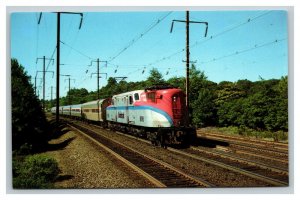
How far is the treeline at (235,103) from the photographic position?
24625 millimetres

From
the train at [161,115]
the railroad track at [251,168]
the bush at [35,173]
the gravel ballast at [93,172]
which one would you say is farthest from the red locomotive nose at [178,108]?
the bush at [35,173]

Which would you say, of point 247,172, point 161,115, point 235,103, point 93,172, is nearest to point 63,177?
point 93,172

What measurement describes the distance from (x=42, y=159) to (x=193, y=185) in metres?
5.41

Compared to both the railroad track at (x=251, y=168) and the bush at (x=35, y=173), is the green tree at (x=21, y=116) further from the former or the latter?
the railroad track at (x=251, y=168)

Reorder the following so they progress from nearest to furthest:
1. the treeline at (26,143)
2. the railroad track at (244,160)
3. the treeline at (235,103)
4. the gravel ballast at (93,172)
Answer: the gravel ballast at (93,172) → the treeline at (26,143) → the railroad track at (244,160) → the treeline at (235,103)

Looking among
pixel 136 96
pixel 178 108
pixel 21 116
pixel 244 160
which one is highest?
pixel 136 96

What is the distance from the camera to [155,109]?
17.7 meters

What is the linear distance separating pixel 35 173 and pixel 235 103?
2269 centimetres

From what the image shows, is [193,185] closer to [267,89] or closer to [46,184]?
[46,184]

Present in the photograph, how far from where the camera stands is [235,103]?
3088 cm

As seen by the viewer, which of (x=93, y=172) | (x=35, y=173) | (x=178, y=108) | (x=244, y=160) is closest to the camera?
(x=35, y=173)

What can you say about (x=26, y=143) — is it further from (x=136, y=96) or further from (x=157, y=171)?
(x=136, y=96)

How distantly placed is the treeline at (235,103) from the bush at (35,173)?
43.4ft
